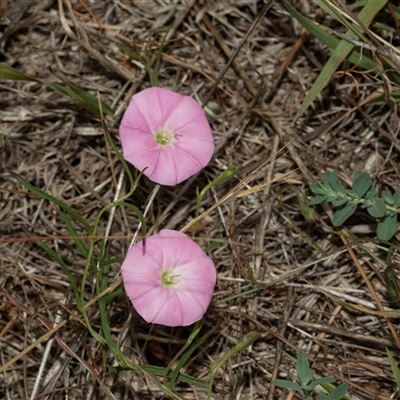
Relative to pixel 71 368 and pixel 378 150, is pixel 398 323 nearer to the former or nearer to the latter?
pixel 378 150

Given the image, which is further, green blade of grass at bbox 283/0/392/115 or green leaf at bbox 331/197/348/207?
green blade of grass at bbox 283/0/392/115

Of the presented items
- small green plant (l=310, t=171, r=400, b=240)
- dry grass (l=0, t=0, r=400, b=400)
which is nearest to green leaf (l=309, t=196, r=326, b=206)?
small green plant (l=310, t=171, r=400, b=240)

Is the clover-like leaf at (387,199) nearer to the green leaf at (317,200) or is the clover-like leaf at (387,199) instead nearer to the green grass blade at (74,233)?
the green leaf at (317,200)

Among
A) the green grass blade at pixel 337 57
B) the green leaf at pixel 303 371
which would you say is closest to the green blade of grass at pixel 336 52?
the green grass blade at pixel 337 57

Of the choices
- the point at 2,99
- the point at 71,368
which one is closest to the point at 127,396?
the point at 71,368

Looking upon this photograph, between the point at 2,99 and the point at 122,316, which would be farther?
the point at 2,99

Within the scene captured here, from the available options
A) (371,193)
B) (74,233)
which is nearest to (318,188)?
(371,193)

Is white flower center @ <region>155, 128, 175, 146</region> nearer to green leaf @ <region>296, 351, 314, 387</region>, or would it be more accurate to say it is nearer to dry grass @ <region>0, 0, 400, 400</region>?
dry grass @ <region>0, 0, 400, 400</region>
